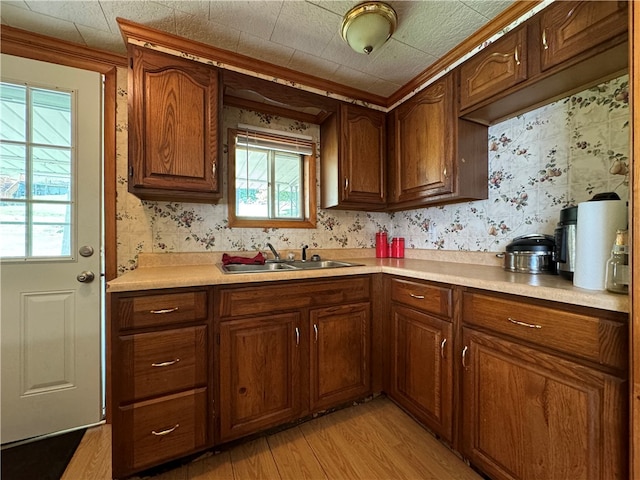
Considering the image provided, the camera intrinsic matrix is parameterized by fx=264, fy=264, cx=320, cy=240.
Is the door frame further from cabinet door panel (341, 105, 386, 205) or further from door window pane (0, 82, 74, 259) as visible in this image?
cabinet door panel (341, 105, 386, 205)

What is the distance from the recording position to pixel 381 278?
1.69 meters

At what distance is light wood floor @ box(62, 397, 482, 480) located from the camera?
1203 millimetres

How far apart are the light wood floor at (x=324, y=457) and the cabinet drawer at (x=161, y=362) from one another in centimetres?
42

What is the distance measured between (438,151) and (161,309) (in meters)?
1.79

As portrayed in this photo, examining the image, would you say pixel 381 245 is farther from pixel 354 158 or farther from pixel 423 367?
pixel 423 367

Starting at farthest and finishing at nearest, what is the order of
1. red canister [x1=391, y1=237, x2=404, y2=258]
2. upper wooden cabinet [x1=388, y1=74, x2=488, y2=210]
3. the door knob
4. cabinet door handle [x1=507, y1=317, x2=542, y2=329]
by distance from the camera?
red canister [x1=391, y1=237, x2=404, y2=258] < upper wooden cabinet [x1=388, y1=74, x2=488, y2=210] < the door knob < cabinet door handle [x1=507, y1=317, x2=542, y2=329]

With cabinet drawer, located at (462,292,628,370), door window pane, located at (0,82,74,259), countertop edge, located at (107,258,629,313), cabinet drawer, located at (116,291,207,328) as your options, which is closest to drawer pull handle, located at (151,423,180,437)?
cabinet drawer, located at (116,291,207,328)

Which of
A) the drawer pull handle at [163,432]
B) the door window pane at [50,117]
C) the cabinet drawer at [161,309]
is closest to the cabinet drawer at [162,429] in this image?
the drawer pull handle at [163,432]

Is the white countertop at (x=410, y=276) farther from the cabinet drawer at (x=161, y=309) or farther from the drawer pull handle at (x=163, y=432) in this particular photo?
the drawer pull handle at (x=163, y=432)

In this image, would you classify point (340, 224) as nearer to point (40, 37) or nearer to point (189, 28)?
point (189, 28)

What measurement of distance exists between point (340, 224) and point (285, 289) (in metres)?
1.03

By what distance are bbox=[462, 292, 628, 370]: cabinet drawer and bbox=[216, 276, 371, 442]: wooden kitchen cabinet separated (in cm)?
70

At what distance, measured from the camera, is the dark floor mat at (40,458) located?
1199 mm

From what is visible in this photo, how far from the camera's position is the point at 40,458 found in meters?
1.28
